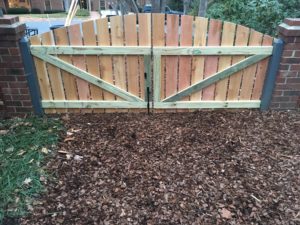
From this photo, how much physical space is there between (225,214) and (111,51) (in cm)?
212

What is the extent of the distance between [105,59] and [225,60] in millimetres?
1450

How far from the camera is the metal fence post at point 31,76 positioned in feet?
10.2

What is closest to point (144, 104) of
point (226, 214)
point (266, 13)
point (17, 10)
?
point (226, 214)

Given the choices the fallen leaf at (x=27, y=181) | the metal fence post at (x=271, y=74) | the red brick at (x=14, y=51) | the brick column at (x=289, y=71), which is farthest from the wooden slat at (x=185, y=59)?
the fallen leaf at (x=27, y=181)

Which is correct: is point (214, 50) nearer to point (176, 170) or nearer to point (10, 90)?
point (176, 170)

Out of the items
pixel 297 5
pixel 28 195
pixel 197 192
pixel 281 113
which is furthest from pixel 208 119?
pixel 297 5

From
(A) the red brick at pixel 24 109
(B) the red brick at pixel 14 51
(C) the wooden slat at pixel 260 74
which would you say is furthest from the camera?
(A) the red brick at pixel 24 109

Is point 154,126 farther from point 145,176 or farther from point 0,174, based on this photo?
point 0,174

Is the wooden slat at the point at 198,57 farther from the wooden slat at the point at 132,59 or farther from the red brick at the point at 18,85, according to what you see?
the red brick at the point at 18,85

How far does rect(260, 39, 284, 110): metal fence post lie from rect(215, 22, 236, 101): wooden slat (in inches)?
19.7

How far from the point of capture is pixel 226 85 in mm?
3438

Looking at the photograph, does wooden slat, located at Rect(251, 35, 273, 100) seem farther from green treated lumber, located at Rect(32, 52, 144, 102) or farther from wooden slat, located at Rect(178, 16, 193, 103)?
green treated lumber, located at Rect(32, 52, 144, 102)

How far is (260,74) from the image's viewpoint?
3.38 m

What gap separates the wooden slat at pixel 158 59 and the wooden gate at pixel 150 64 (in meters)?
0.01
